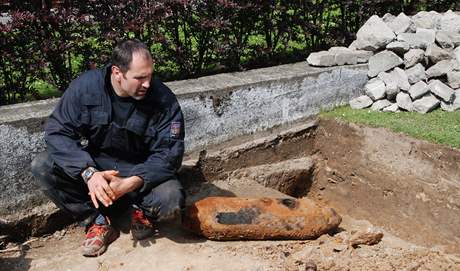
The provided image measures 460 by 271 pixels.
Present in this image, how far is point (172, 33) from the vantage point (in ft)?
18.1

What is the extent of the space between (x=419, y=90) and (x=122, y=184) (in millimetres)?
3482

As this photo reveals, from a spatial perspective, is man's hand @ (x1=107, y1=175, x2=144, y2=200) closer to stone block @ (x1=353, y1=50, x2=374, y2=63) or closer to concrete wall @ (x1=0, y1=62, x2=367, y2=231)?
concrete wall @ (x1=0, y1=62, x2=367, y2=231)

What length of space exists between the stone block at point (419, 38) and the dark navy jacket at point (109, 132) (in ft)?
10.5

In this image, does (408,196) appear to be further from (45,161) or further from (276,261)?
(45,161)

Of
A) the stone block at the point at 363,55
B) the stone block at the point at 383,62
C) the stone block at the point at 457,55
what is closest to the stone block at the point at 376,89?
the stone block at the point at 383,62

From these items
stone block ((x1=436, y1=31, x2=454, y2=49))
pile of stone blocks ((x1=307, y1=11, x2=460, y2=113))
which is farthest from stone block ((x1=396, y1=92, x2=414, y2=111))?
stone block ((x1=436, y1=31, x2=454, y2=49))

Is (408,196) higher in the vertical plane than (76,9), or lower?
lower

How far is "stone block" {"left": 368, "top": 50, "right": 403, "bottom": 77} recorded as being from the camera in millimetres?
5969

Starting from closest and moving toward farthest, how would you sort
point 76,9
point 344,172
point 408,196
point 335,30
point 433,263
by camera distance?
1. point 433,263
2. point 76,9
3. point 408,196
4. point 344,172
5. point 335,30

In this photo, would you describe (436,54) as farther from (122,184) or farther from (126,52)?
(122,184)

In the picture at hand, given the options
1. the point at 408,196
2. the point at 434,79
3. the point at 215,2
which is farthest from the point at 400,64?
the point at 215,2

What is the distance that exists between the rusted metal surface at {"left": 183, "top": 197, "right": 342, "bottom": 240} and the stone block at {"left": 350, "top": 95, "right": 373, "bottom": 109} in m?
1.99

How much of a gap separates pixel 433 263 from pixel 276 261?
1.33m

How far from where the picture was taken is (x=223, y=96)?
5125mm
